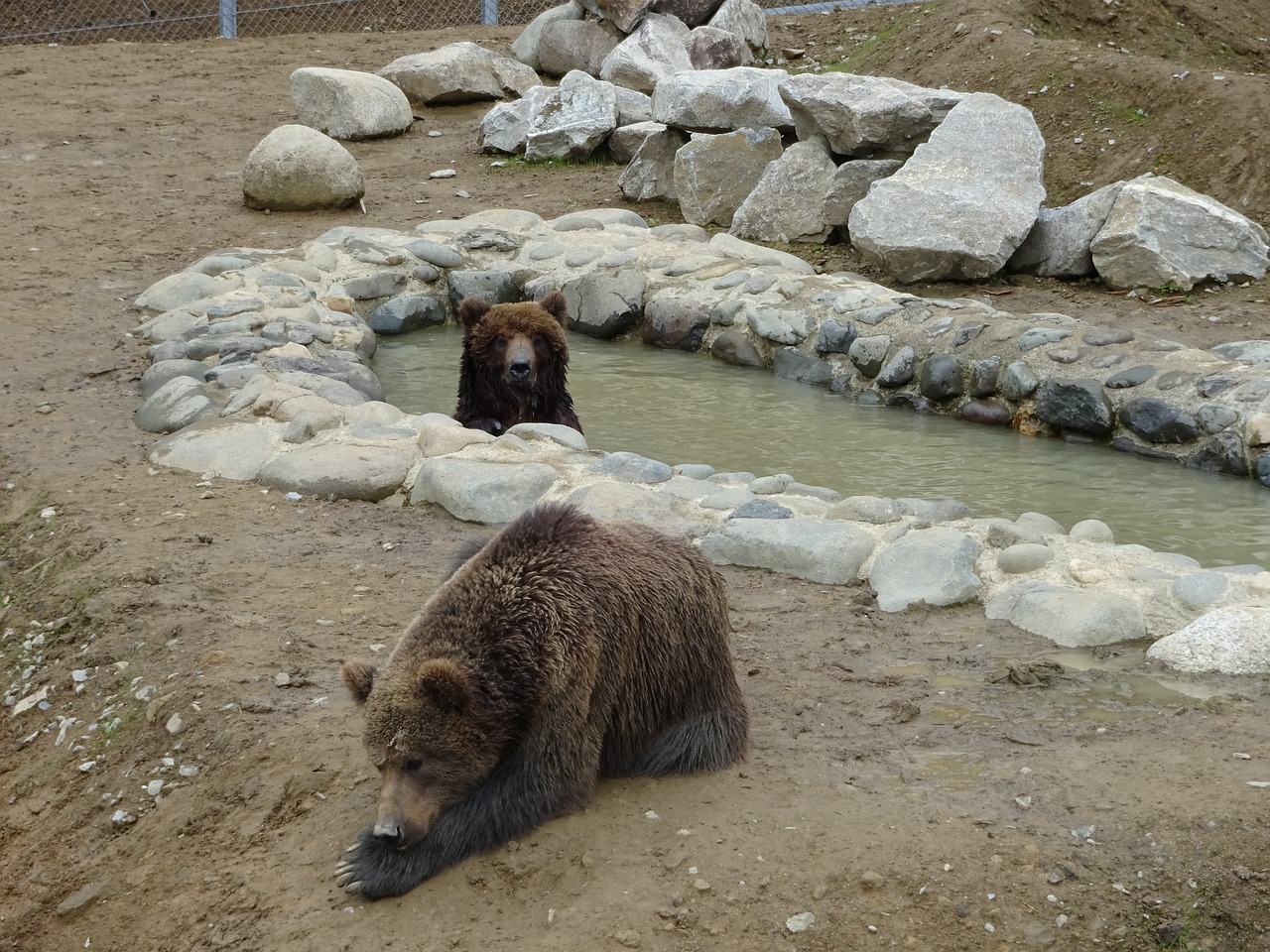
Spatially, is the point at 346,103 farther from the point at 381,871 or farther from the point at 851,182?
the point at 381,871

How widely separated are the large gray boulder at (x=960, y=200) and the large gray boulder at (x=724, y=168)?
1980 mm

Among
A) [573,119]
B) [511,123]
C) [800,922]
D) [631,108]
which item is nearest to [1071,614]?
[800,922]

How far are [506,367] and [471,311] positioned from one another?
1.71 feet

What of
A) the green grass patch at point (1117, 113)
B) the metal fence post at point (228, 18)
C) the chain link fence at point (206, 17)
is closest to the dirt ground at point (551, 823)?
the green grass patch at point (1117, 113)

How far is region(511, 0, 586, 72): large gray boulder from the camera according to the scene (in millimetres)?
18016

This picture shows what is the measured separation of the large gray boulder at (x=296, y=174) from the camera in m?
12.7

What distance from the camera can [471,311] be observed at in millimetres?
8344

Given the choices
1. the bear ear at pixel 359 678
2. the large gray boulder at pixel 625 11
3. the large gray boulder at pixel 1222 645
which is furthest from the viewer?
the large gray boulder at pixel 625 11

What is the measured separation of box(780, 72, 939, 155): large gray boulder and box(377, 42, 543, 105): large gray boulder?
6031 mm

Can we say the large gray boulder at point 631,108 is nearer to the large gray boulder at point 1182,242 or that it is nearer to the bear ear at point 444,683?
the large gray boulder at point 1182,242

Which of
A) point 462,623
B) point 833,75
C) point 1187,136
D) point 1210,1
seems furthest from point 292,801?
point 1210,1

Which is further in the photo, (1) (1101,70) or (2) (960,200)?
(1) (1101,70)

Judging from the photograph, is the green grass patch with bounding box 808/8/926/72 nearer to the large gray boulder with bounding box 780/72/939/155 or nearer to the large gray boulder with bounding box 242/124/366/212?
the large gray boulder with bounding box 780/72/939/155

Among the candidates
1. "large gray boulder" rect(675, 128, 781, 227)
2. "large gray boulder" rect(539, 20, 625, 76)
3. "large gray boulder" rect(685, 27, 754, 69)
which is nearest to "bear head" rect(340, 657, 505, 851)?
"large gray boulder" rect(675, 128, 781, 227)
